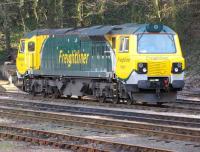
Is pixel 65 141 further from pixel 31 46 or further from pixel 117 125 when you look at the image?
pixel 31 46

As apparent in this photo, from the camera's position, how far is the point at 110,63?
23656mm

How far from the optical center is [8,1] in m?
56.2

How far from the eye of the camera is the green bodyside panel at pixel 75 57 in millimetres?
24188

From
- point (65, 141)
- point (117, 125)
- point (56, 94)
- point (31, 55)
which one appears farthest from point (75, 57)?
point (65, 141)

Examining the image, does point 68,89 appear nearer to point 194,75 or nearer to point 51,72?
point 51,72

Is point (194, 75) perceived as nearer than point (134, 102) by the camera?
No

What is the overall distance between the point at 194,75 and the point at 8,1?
87.8ft

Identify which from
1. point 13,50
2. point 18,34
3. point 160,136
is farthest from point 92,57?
point 18,34

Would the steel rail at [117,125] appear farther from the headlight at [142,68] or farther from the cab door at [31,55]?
the cab door at [31,55]

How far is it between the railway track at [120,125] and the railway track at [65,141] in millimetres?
1741

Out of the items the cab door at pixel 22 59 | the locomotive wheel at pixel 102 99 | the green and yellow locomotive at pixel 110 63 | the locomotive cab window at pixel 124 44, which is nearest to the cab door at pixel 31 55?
the green and yellow locomotive at pixel 110 63

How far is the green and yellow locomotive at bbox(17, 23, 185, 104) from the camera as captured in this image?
21984 millimetres

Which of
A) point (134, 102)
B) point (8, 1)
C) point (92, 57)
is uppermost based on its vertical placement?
point (8, 1)

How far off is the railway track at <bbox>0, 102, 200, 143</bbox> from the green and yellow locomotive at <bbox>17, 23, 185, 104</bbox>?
14.3 ft
